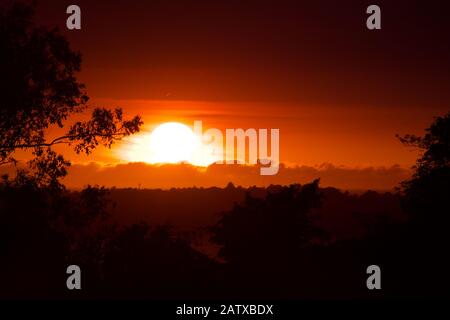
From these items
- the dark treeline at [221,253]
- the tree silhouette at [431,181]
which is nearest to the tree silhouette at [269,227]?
the dark treeline at [221,253]

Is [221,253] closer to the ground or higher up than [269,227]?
closer to the ground

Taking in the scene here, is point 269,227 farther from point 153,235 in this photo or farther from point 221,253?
point 153,235

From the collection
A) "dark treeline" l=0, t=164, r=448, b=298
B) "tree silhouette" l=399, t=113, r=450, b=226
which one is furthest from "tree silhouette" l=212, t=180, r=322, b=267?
"tree silhouette" l=399, t=113, r=450, b=226

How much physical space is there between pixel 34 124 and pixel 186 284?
887 centimetres

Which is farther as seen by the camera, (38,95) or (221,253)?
(221,253)

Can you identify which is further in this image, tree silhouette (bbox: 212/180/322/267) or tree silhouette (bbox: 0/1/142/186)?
tree silhouette (bbox: 212/180/322/267)

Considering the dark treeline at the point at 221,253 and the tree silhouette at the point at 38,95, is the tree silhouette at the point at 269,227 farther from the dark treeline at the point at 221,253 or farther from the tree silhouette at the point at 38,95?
the tree silhouette at the point at 38,95

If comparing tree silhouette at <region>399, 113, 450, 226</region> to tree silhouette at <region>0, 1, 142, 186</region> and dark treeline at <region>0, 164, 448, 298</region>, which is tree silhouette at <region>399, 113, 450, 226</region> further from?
tree silhouette at <region>0, 1, 142, 186</region>

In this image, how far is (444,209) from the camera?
25156mm

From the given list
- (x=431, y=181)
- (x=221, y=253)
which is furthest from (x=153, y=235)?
(x=431, y=181)

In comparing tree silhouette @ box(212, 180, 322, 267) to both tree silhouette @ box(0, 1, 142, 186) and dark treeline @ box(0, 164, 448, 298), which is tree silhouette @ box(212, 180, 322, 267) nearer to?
dark treeline @ box(0, 164, 448, 298)
